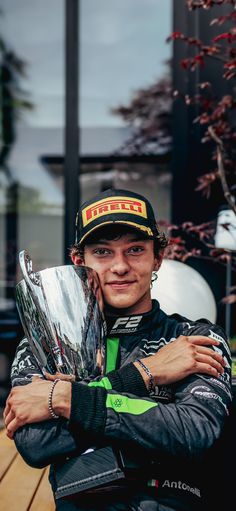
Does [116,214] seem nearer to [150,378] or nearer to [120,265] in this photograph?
[120,265]

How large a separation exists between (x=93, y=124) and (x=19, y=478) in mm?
4568

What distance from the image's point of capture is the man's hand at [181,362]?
1085mm

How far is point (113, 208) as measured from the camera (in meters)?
1.20

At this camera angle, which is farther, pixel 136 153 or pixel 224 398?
pixel 136 153

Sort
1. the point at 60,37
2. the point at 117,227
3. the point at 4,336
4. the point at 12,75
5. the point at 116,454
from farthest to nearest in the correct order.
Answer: the point at 12,75
the point at 60,37
the point at 4,336
the point at 117,227
the point at 116,454

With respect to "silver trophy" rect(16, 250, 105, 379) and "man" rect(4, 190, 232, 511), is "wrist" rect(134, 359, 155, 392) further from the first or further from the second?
"silver trophy" rect(16, 250, 105, 379)

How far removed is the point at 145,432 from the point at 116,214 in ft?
1.53

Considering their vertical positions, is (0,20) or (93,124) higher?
(0,20)

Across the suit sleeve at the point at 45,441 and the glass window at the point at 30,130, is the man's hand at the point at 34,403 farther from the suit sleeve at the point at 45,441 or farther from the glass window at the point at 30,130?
the glass window at the point at 30,130

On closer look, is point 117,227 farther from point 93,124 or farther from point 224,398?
point 93,124

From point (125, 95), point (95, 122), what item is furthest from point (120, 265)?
point (95, 122)

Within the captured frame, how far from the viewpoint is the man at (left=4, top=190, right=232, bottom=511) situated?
1.01 meters

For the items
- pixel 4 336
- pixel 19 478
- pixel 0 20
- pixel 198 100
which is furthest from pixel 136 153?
pixel 19 478

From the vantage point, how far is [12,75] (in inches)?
231
